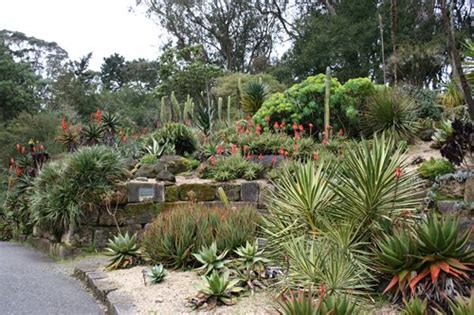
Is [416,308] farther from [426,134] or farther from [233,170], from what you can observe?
[426,134]

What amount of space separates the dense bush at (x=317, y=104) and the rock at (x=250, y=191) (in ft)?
12.8

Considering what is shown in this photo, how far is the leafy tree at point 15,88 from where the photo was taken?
26.2m

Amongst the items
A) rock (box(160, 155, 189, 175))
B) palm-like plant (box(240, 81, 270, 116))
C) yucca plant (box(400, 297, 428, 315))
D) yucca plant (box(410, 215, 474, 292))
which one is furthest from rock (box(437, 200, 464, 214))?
palm-like plant (box(240, 81, 270, 116))

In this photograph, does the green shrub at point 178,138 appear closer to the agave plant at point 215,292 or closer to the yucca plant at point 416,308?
the agave plant at point 215,292

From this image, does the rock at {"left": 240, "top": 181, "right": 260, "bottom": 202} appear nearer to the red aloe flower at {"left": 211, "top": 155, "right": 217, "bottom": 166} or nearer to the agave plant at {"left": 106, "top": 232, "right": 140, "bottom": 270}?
the red aloe flower at {"left": 211, "top": 155, "right": 217, "bottom": 166}

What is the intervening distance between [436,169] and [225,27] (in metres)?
28.5

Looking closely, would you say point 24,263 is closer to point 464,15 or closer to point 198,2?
point 464,15

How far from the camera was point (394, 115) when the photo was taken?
11.6 m

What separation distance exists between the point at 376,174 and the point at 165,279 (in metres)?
2.70

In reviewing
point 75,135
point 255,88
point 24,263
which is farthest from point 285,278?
point 255,88

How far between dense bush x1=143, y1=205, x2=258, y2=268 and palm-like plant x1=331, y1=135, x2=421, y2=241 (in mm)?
1346

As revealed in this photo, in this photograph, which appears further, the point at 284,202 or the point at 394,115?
the point at 394,115

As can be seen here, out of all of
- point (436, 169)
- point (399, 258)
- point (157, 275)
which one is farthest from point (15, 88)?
point (399, 258)

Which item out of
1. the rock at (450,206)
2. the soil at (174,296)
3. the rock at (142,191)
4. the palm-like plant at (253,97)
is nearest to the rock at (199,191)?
the rock at (142,191)
